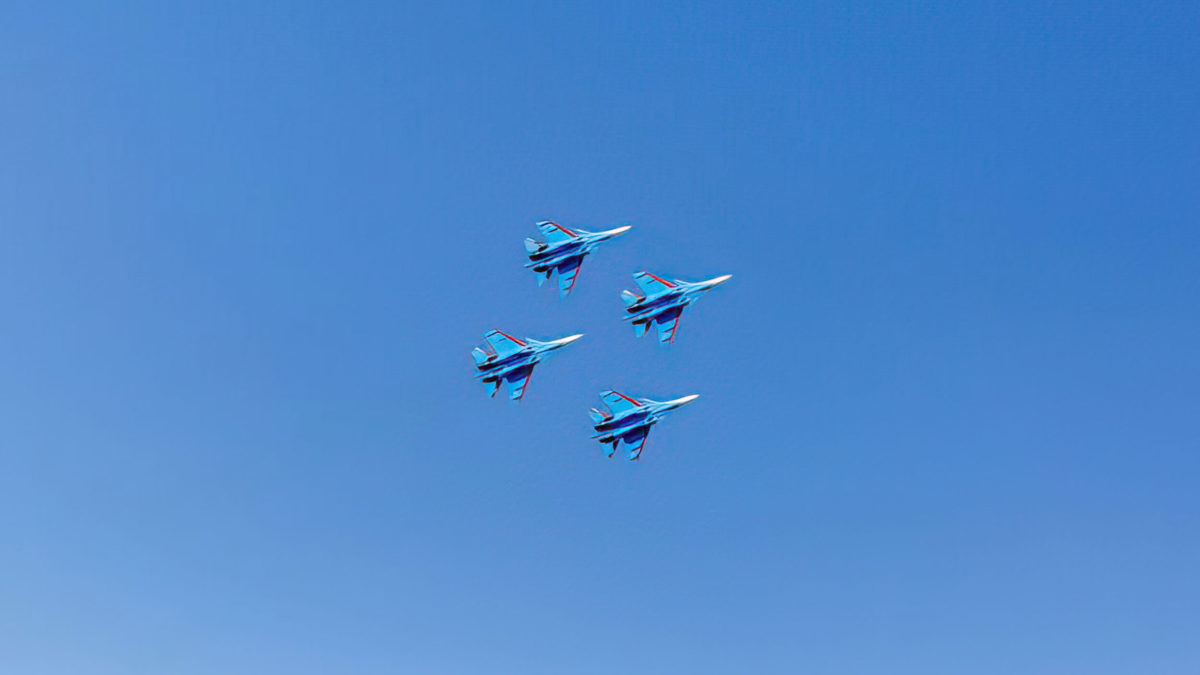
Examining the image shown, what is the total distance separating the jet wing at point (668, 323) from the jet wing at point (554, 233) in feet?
48.2

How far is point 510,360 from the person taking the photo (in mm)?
110562

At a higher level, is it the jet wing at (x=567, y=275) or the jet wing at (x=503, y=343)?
the jet wing at (x=567, y=275)

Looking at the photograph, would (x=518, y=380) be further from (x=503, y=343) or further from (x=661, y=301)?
(x=661, y=301)

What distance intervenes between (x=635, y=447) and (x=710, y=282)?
22.0 meters

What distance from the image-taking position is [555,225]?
11206cm

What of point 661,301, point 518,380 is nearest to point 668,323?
point 661,301

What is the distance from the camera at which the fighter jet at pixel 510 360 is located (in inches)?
4318

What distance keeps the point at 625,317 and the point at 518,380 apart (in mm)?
14980

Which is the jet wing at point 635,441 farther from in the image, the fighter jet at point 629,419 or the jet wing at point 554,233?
the jet wing at point 554,233

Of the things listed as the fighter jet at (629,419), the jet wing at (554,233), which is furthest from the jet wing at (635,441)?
the jet wing at (554,233)

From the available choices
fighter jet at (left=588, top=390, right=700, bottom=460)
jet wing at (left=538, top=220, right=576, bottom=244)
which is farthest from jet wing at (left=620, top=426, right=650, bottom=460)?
jet wing at (left=538, top=220, right=576, bottom=244)

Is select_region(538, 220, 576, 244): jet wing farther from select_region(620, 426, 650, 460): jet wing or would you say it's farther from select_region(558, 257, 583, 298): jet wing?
select_region(620, 426, 650, 460): jet wing

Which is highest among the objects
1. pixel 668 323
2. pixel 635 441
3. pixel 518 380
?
pixel 668 323

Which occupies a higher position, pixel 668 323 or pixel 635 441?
pixel 668 323
